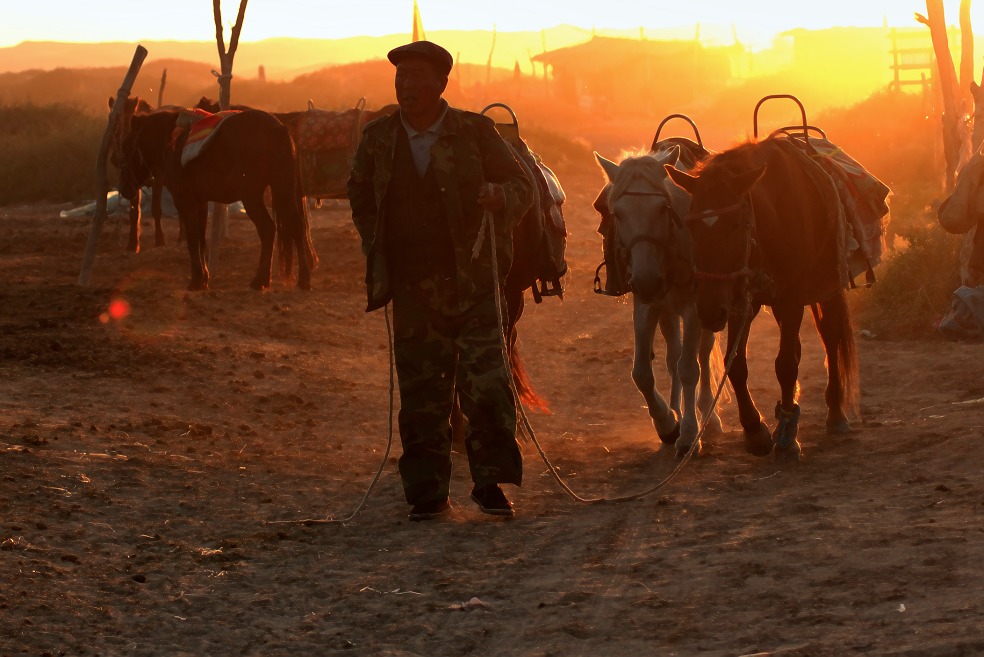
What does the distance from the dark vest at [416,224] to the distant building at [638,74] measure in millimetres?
55379

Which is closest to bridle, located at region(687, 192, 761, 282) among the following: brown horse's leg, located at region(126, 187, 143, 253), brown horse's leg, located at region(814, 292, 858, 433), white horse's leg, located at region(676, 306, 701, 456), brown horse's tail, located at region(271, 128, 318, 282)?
white horse's leg, located at region(676, 306, 701, 456)

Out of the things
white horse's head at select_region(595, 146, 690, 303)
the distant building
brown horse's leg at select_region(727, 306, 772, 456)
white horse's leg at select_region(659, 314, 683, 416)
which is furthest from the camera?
the distant building

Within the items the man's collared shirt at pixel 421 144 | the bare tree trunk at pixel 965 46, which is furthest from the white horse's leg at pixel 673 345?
the bare tree trunk at pixel 965 46

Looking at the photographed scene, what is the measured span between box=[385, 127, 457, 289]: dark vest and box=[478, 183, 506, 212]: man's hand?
8.9 inches

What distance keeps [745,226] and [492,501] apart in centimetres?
191

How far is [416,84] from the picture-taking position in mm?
5883

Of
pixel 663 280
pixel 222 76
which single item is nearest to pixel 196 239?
pixel 222 76

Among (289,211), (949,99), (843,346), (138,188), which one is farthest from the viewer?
(138,188)

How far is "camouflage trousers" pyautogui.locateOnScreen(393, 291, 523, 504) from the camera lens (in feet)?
19.8

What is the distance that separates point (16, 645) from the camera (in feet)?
13.8

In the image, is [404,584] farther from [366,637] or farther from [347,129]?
[347,129]

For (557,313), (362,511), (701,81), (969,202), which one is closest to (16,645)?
(362,511)

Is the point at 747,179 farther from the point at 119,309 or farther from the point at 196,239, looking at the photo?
the point at 196,239

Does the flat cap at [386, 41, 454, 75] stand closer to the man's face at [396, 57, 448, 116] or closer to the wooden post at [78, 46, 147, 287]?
the man's face at [396, 57, 448, 116]
